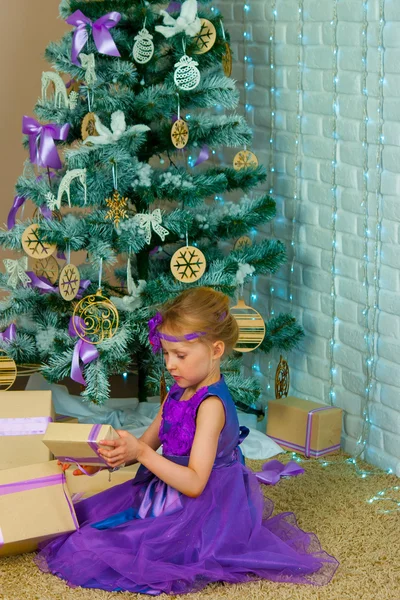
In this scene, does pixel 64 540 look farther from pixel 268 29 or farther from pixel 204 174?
pixel 268 29

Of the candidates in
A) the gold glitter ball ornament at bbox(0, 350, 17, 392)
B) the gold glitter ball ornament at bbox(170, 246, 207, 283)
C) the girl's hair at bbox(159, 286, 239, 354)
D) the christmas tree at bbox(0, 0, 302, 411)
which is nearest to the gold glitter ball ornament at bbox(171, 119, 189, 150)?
the christmas tree at bbox(0, 0, 302, 411)

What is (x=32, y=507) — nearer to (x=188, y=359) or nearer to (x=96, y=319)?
(x=188, y=359)

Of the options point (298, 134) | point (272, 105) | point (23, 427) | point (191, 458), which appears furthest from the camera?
point (272, 105)

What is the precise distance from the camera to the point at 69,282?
2729 millimetres

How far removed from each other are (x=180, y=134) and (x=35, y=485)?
3.82 feet

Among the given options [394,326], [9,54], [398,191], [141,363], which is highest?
[9,54]

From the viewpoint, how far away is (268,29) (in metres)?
3.07

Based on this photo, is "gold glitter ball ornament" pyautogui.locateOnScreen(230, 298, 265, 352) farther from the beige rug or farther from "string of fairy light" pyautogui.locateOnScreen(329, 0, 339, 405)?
the beige rug

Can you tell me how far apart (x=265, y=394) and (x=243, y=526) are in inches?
49.5

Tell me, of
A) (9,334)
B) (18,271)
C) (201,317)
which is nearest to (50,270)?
(18,271)

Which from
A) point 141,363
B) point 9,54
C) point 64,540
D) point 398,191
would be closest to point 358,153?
point 398,191

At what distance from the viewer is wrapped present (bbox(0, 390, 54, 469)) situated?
7.84 ft

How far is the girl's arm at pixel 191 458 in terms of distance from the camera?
6.48ft

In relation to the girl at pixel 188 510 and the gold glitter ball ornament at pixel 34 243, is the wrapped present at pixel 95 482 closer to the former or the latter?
the girl at pixel 188 510
